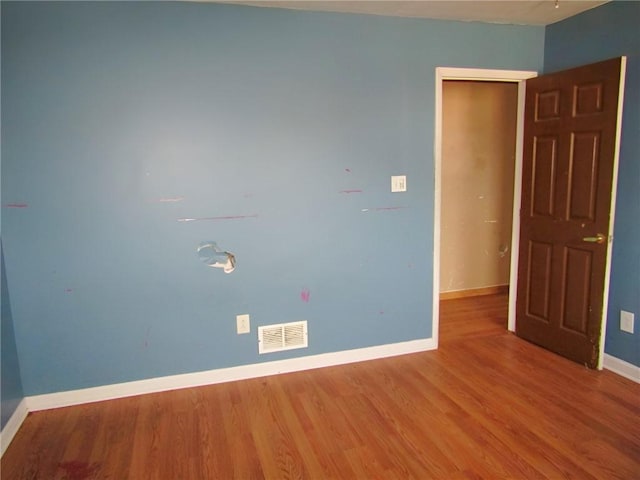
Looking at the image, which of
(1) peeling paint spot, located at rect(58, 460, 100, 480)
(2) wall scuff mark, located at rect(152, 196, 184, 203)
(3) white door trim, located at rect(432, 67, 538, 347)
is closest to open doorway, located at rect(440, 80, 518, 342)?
(3) white door trim, located at rect(432, 67, 538, 347)

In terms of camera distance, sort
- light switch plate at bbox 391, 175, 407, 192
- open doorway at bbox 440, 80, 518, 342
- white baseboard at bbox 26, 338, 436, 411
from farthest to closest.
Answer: open doorway at bbox 440, 80, 518, 342
light switch plate at bbox 391, 175, 407, 192
white baseboard at bbox 26, 338, 436, 411

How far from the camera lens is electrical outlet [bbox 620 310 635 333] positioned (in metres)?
2.67

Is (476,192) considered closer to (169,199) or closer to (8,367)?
(169,199)

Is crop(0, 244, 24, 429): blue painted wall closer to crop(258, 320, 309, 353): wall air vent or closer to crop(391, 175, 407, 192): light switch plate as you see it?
crop(258, 320, 309, 353): wall air vent

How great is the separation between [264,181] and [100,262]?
1.08 m

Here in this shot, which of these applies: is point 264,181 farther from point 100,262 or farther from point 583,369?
point 583,369

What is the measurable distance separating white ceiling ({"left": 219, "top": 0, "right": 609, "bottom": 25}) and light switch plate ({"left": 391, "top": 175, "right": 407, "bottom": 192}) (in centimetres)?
105

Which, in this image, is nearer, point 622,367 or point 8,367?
point 8,367

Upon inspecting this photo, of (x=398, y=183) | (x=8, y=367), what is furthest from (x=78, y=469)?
(x=398, y=183)

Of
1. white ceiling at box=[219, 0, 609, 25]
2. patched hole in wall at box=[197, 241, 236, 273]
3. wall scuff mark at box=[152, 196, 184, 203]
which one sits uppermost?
white ceiling at box=[219, 0, 609, 25]

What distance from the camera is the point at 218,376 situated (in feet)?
9.04

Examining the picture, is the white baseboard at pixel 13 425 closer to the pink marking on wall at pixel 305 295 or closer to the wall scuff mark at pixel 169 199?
the wall scuff mark at pixel 169 199

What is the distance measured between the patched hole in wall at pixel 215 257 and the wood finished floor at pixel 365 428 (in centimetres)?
78

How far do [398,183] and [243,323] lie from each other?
1.42 m
